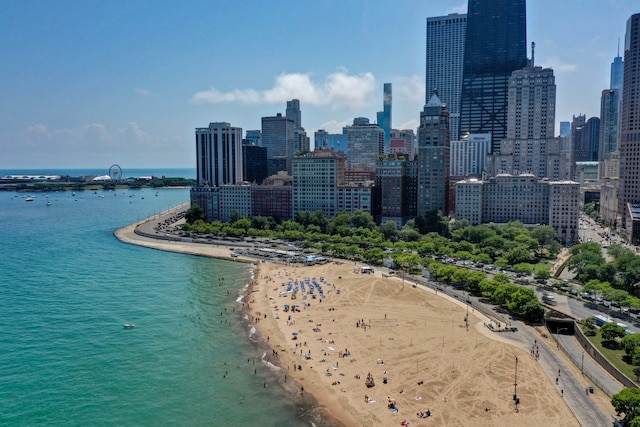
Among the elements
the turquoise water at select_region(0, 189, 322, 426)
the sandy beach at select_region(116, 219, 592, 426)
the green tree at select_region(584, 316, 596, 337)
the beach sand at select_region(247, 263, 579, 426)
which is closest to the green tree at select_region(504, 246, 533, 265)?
the sandy beach at select_region(116, 219, 592, 426)

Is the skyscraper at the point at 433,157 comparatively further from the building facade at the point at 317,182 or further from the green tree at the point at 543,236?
the building facade at the point at 317,182

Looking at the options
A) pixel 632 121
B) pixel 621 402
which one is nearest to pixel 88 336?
pixel 621 402

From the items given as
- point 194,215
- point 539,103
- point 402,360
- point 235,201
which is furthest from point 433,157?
point 402,360

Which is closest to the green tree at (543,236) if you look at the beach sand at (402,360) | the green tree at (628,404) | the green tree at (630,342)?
the beach sand at (402,360)

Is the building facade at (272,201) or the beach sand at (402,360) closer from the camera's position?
the beach sand at (402,360)

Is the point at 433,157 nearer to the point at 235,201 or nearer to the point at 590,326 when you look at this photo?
the point at 235,201

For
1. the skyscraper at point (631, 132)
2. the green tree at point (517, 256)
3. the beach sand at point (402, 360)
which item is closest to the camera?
the beach sand at point (402, 360)

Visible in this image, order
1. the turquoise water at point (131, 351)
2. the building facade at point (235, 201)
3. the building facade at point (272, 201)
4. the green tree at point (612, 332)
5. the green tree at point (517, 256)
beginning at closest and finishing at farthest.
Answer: the turquoise water at point (131, 351)
the green tree at point (612, 332)
the green tree at point (517, 256)
the building facade at point (272, 201)
the building facade at point (235, 201)
